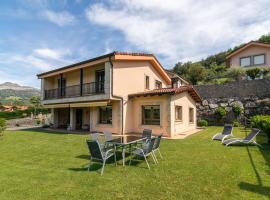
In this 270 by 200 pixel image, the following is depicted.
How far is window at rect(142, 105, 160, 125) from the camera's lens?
19.2 meters

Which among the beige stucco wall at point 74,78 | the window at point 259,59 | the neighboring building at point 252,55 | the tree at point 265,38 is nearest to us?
the beige stucco wall at point 74,78

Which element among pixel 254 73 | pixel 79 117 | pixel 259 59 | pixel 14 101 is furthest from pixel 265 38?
pixel 14 101

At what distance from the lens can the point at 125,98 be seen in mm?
20453

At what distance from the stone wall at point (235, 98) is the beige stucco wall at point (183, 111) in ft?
14.0

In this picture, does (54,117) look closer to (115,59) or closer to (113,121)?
(113,121)

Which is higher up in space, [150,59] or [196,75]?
[196,75]

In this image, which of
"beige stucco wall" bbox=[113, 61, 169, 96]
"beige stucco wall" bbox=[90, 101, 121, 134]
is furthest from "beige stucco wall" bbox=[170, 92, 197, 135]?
"beige stucco wall" bbox=[90, 101, 121, 134]

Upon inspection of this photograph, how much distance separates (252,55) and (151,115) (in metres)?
30.5

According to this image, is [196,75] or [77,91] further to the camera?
[196,75]

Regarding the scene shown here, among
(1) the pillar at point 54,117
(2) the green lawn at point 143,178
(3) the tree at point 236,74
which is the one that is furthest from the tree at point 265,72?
(1) the pillar at point 54,117

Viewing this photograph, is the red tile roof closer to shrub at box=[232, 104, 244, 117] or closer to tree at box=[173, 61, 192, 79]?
shrub at box=[232, 104, 244, 117]

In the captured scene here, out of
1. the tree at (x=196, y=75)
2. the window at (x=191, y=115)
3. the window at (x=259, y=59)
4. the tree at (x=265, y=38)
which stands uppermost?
the tree at (x=265, y=38)

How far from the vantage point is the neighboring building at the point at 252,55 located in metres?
37.5

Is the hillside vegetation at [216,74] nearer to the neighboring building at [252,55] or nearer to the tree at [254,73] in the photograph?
the tree at [254,73]
